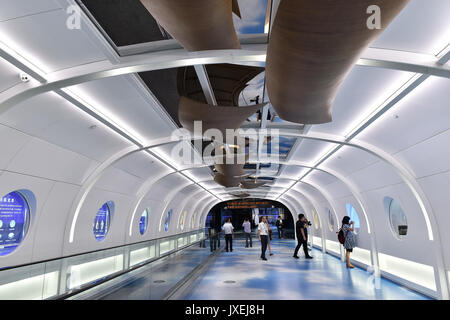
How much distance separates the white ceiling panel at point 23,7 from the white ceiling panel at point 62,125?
2.27m

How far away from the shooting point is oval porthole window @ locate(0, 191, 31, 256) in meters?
7.77

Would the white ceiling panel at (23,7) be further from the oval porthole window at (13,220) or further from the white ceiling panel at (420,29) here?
the oval porthole window at (13,220)

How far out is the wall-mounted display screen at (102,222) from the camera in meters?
12.4

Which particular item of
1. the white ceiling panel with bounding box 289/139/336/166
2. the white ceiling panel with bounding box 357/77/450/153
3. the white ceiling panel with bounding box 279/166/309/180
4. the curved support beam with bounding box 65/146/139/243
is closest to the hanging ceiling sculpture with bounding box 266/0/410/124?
the white ceiling panel with bounding box 357/77/450/153

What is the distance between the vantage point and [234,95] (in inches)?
260

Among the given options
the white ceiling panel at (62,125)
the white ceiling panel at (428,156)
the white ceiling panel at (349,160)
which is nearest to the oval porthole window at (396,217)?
the white ceiling panel at (349,160)

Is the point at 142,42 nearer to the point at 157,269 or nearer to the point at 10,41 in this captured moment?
the point at 10,41

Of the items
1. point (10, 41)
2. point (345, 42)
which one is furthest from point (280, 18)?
point (10, 41)

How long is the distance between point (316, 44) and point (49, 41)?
434cm

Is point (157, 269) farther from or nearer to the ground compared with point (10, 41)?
nearer to the ground

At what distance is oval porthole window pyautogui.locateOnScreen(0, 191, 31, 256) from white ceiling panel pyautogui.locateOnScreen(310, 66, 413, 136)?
28.8 ft

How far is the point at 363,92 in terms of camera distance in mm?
6066

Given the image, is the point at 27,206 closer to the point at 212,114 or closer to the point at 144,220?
the point at 212,114

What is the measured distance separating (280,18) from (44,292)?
23.0 ft
